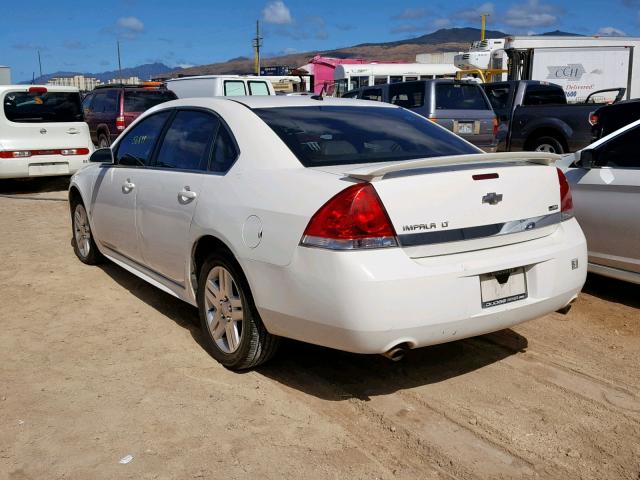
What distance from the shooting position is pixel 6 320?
506 centimetres

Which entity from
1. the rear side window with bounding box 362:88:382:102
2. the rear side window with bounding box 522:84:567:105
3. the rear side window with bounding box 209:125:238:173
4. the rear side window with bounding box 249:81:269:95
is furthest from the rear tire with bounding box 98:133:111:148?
the rear side window with bounding box 209:125:238:173

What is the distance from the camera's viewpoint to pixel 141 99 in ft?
48.7

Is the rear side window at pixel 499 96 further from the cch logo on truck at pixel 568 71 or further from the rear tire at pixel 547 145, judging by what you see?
the cch logo on truck at pixel 568 71

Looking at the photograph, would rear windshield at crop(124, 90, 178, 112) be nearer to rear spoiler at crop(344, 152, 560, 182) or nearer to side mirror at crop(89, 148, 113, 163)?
side mirror at crop(89, 148, 113, 163)

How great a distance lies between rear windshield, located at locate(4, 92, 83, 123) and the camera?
38.0 feet

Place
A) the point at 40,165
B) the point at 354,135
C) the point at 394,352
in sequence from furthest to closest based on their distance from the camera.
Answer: the point at 40,165 < the point at 354,135 < the point at 394,352

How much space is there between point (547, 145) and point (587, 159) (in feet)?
27.9

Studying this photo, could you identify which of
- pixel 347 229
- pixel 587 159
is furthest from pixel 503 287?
pixel 587 159

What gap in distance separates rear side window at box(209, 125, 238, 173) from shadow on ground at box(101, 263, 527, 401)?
3.91 ft

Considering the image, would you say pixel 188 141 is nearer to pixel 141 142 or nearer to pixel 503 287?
pixel 141 142

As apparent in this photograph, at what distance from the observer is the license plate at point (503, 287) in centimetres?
344

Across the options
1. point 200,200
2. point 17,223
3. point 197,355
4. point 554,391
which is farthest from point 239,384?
point 17,223

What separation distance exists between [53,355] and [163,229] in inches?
41.7

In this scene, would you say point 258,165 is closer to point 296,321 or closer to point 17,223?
point 296,321
